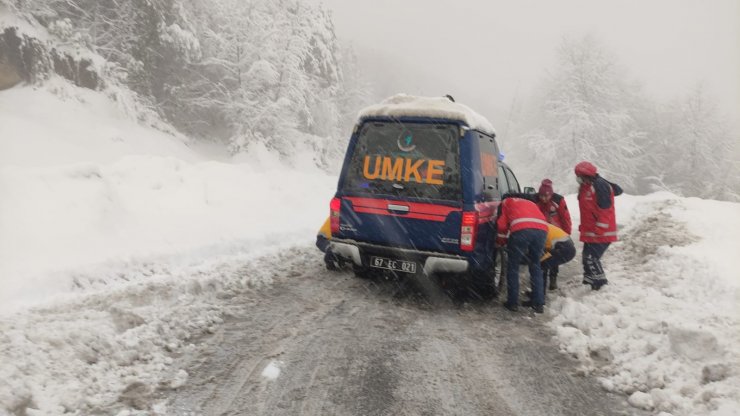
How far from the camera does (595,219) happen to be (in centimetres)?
673

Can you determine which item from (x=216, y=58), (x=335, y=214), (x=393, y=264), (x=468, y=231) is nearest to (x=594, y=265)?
(x=468, y=231)

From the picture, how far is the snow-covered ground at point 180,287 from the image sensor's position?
137 inches

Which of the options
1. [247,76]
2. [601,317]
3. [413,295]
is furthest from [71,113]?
[601,317]

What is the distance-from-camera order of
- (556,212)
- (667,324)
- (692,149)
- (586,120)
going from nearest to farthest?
(667,324) → (556,212) → (586,120) → (692,149)

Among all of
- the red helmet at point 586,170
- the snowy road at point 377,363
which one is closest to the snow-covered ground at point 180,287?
the snowy road at point 377,363

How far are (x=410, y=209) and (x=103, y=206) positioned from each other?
4232 mm

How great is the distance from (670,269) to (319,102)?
26.9 meters

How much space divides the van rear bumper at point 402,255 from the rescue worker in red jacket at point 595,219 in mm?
→ 2147

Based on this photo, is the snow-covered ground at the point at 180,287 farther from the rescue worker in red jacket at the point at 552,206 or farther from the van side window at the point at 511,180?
the van side window at the point at 511,180

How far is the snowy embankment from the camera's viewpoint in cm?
337

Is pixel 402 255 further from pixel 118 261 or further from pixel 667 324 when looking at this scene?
pixel 118 261

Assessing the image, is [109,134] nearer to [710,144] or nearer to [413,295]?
[413,295]

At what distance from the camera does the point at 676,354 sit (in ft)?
13.5

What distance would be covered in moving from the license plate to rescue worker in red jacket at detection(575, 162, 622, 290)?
8.46 feet
